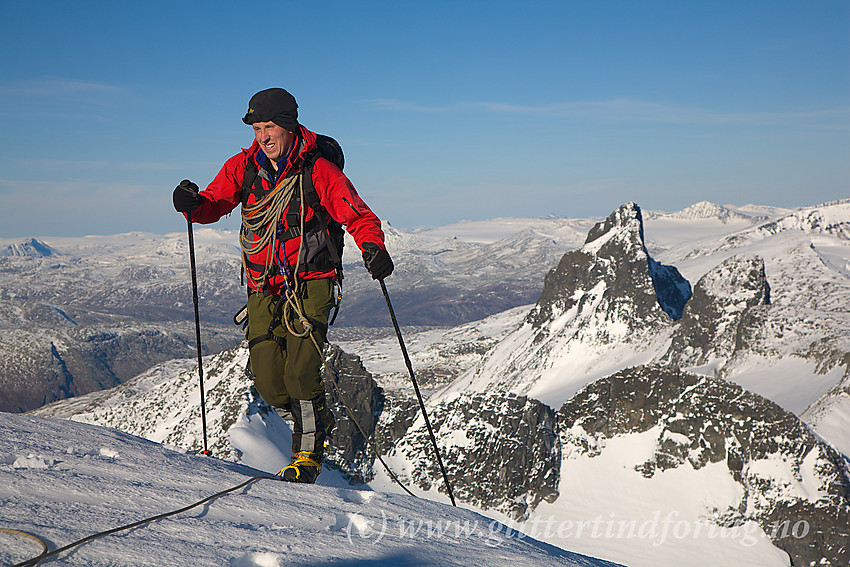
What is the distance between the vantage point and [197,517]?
225 inches

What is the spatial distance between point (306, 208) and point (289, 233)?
0.45 m

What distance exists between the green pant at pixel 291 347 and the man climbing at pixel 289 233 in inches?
0.6

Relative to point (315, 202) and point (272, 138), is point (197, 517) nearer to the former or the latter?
point (315, 202)

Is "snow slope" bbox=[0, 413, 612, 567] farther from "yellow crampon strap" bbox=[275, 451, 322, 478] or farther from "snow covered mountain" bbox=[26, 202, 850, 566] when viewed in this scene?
"snow covered mountain" bbox=[26, 202, 850, 566]

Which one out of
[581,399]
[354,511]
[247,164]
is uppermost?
[247,164]

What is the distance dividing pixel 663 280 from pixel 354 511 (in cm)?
15015

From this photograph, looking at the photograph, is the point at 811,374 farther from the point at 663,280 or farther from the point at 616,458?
the point at 663,280

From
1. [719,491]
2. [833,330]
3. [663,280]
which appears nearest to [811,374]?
[833,330]

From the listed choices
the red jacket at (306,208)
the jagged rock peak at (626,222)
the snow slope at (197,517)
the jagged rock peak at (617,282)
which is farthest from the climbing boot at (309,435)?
the jagged rock peak at (626,222)

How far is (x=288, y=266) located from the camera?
27.1ft

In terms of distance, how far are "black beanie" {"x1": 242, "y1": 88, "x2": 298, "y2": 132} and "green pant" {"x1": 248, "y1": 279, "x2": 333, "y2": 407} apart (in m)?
2.32

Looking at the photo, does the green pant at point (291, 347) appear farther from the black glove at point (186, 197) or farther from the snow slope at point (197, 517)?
the black glove at point (186, 197)

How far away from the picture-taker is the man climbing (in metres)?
7.99

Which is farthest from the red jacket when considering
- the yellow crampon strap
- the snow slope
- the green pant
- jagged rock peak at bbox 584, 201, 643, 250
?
jagged rock peak at bbox 584, 201, 643, 250
